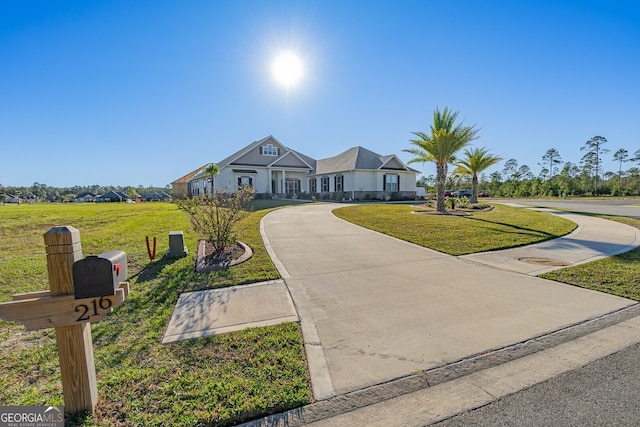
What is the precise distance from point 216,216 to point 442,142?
15.1 metres

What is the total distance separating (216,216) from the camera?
7535 millimetres

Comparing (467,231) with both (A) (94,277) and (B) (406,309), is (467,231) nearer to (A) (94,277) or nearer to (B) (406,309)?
(B) (406,309)

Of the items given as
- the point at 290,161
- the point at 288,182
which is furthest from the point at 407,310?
the point at 288,182

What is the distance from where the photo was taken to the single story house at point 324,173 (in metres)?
31.2

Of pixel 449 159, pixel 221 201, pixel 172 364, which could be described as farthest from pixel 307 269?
pixel 449 159

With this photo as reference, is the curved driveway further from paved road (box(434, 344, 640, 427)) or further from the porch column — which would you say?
the porch column

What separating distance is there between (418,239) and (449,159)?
11222 millimetres

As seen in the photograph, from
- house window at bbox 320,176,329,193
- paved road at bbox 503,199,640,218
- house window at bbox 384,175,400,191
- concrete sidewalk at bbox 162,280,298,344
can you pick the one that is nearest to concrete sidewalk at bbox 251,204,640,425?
concrete sidewalk at bbox 162,280,298,344

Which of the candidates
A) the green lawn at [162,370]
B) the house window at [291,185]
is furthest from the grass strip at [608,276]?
the house window at [291,185]

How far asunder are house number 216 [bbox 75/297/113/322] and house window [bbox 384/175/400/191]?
3191cm

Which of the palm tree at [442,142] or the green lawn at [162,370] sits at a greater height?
the palm tree at [442,142]

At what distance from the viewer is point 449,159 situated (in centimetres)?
1891

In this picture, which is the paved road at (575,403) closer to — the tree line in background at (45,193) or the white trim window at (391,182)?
the white trim window at (391,182)

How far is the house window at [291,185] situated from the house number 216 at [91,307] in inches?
1312
